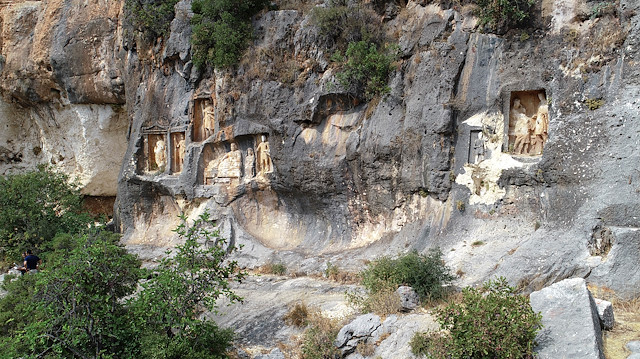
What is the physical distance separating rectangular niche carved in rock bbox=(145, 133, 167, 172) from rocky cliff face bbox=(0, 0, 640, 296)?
0.06m

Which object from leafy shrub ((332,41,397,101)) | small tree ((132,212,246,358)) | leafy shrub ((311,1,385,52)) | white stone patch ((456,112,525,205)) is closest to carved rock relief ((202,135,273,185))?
leafy shrub ((332,41,397,101))

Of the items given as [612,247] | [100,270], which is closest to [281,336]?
[100,270]

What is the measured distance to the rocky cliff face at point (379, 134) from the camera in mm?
10688

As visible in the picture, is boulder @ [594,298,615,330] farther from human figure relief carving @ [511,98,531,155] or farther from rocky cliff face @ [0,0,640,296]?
human figure relief carving @ [511,98,531,155]

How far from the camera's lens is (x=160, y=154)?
1998 centimetres

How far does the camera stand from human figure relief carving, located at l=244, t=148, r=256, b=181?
17.7 meters

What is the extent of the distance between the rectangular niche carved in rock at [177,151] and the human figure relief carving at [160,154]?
45 centimetres

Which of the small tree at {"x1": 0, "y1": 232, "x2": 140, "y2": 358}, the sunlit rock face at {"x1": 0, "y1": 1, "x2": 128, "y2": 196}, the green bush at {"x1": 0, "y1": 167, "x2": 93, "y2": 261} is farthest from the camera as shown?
the sunlit rock face at {"x1": 0, "y1": 1, "x2": 128, "y2": 196}

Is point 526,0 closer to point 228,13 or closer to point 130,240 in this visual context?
point 228,13

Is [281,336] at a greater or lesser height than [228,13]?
lesser

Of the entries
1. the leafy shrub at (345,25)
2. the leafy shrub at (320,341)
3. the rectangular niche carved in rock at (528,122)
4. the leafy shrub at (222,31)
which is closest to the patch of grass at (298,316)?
the leafy shrub at (320,341)

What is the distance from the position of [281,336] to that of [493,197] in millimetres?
5652

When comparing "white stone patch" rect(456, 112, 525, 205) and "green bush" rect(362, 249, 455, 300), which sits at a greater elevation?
"white stone patch" rect(456, 112, 525, 205)

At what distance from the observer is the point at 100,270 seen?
8.70m
